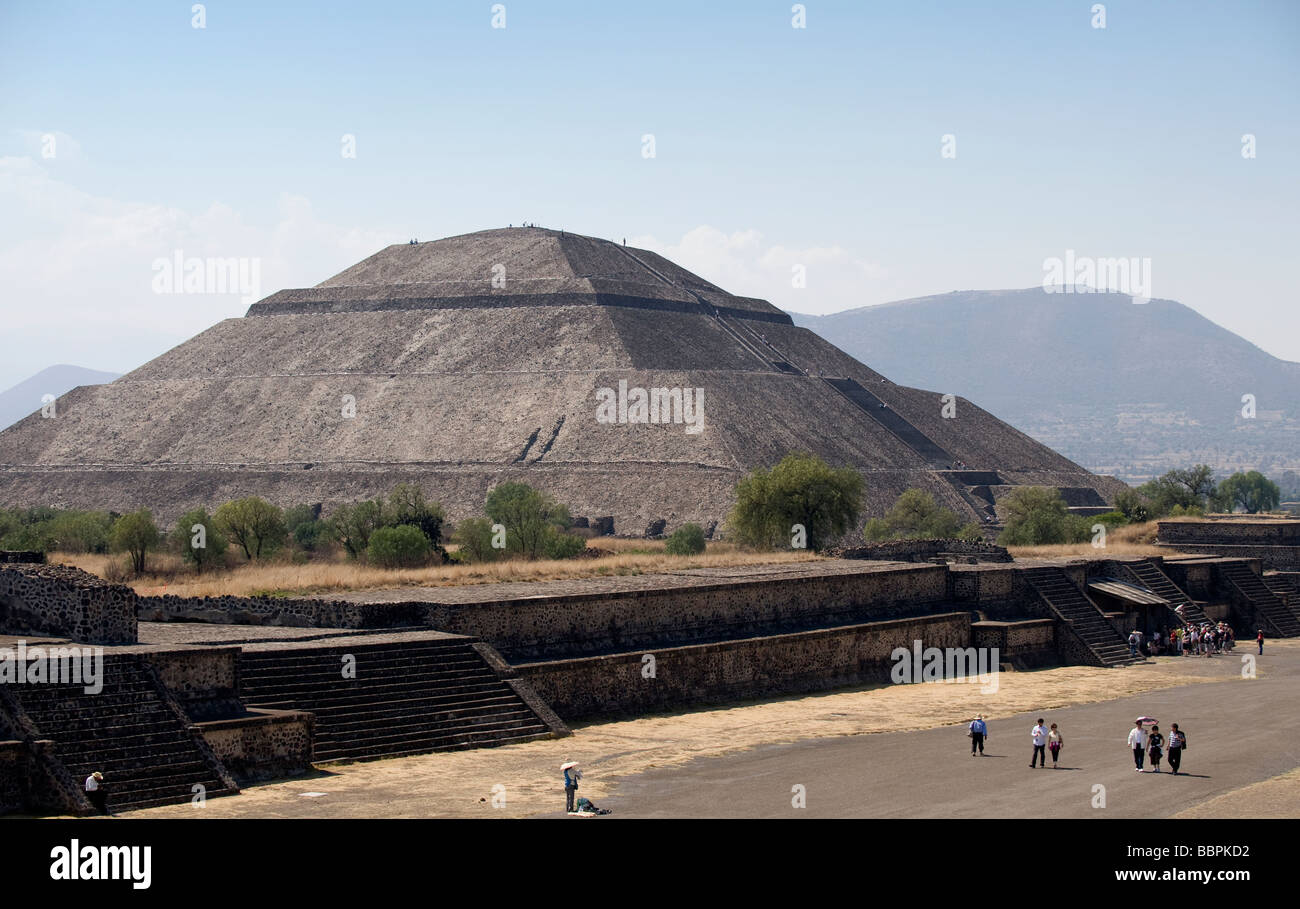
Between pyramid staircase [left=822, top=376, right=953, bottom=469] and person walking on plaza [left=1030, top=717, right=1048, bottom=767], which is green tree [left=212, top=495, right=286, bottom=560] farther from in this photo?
pyramid staircase [left=822, top=376, right=953, bottom=469]

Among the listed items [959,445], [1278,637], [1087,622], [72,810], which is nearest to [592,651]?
[72,810]

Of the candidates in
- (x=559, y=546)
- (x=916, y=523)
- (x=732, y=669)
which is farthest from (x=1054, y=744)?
(x=916, y=523)

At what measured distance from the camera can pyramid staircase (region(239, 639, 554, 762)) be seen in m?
23.9

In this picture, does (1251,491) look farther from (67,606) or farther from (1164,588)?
(67,606)

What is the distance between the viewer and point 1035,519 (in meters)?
69.3

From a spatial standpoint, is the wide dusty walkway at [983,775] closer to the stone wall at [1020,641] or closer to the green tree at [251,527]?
the stone wall at [1020,641]

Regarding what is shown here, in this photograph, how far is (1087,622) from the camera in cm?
4144

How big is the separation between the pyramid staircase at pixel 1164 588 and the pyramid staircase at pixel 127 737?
31121mm

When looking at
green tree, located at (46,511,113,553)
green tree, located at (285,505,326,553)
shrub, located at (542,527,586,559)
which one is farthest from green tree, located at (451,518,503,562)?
green tree, located at (46,511,113,553)

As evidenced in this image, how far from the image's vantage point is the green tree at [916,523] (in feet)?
235

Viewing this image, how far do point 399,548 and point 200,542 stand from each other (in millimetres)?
7081
